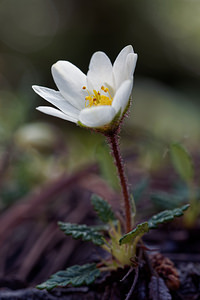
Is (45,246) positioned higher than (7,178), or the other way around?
(7,178)

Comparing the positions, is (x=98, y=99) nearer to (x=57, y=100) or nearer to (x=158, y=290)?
(x=57, y=100)

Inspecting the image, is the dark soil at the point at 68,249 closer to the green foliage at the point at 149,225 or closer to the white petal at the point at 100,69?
the green foliage at the point at 149,225

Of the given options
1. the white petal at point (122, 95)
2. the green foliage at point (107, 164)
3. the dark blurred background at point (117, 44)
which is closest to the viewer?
the white petal at point (122, 95)

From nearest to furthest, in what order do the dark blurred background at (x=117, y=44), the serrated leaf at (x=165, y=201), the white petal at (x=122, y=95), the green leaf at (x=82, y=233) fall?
the white petal at (x=122, y=95)
the green leaf at (x=82, y=233)
the serrated leaf at (x=165, y=201)
the dark blurred background at (x=117, y=44)

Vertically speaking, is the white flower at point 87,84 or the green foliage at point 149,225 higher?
the white flower at point 87,84

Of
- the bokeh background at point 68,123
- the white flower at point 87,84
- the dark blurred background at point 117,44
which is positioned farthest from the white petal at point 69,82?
the dark blurred background at point 117,44

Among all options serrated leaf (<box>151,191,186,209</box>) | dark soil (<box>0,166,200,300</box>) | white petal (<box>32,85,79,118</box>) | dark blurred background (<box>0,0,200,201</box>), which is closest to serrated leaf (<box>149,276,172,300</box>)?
dark soil (<box>0,166,200,300</box>)

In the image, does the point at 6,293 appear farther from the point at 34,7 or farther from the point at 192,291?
the point at 34,7


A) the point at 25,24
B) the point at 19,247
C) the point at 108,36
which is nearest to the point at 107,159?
the point at 19,247
